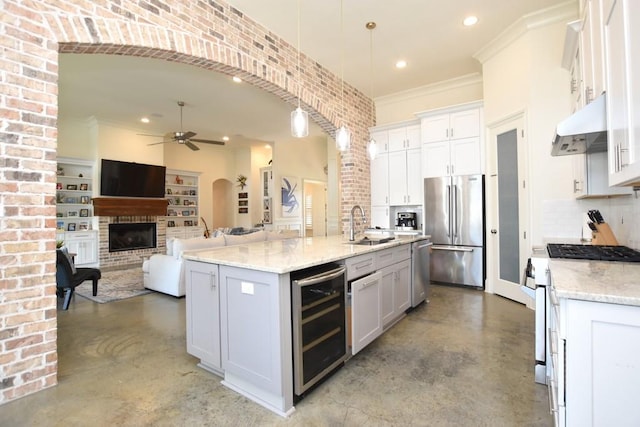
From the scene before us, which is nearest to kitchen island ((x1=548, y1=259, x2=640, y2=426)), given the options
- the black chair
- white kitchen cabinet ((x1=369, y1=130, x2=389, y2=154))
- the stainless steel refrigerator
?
the stainless steel refrigerator

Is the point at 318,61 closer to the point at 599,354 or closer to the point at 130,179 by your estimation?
the point at 599,354

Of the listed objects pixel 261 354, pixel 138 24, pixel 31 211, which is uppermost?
pixel 138 24

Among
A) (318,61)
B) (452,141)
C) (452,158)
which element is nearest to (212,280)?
(318,61)

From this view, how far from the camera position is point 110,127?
23.4 feet

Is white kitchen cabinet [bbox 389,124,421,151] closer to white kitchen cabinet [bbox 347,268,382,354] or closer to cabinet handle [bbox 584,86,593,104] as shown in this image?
cabinet handle [bbox 584,86,593,104]

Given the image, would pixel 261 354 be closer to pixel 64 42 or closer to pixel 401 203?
pixel 64 42

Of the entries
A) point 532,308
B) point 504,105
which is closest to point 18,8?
point 504,105

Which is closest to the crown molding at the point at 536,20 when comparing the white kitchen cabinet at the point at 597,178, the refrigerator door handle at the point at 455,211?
the refrigerator door handle at the point at 455,211

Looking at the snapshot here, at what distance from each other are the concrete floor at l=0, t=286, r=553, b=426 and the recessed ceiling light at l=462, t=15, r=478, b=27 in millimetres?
3561

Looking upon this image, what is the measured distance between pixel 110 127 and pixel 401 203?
678 cm

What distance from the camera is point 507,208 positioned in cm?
421

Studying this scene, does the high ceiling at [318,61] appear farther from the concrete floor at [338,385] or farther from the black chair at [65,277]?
the concrete floor at [338,385]

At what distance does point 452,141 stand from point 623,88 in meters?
3.71

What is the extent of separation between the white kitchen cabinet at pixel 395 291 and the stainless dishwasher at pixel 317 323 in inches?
27.0
